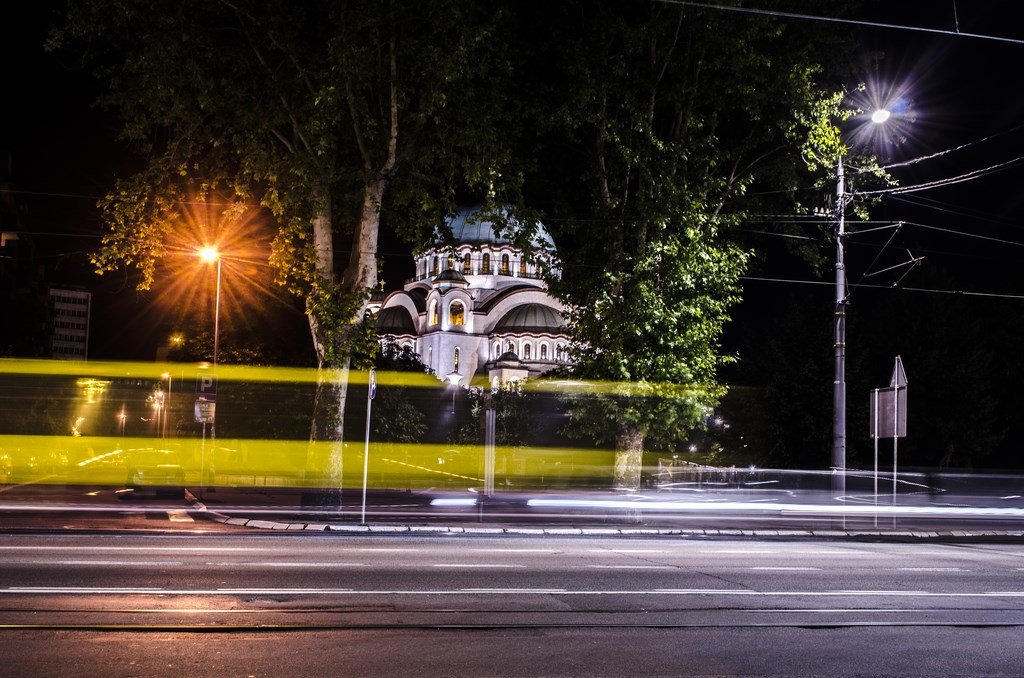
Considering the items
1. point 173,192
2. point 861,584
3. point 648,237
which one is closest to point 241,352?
point 173,192

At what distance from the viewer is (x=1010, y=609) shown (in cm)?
967

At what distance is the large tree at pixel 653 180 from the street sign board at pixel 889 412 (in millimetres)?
3886

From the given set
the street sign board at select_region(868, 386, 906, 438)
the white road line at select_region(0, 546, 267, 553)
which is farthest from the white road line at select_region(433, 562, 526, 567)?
the street sign board at select_region(868, 386, 906, 438)

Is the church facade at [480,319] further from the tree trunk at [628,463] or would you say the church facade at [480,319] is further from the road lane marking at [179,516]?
the road lane marking at [179,516]

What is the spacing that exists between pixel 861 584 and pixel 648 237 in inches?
→ 567

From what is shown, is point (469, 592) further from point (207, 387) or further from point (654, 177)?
point (207, 387)

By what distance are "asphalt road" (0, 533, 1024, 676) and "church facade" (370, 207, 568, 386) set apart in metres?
100

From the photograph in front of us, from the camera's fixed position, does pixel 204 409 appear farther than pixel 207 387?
No

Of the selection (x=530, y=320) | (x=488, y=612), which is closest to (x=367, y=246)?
(x=488, y=612)

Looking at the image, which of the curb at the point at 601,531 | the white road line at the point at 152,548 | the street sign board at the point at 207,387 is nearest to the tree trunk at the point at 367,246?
the street sign board at the point at 207,387

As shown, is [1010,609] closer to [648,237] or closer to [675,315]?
[675,315]

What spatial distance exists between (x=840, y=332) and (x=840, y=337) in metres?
0.15

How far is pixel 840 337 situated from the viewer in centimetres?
2475

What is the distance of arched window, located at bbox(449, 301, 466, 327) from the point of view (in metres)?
122
